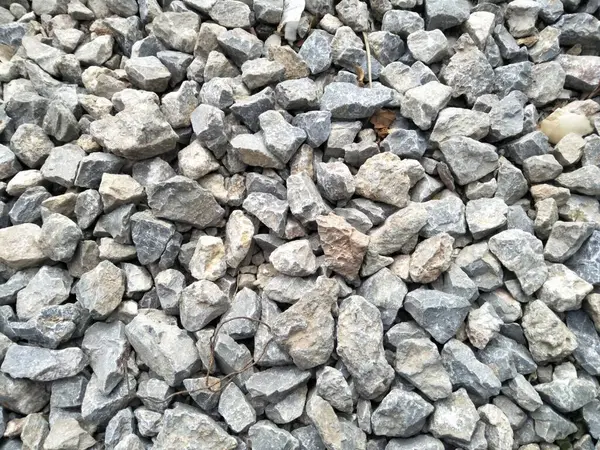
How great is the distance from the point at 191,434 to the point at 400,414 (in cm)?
60

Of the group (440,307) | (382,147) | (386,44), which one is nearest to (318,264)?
(440,307)

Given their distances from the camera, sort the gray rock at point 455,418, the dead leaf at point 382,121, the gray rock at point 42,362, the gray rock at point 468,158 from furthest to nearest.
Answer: the dead leaf at point 382,121 → the gray rock at point 468,158 → the gray rock at point 42,362 → the gray rock at point 455,418

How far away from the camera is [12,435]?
151cm

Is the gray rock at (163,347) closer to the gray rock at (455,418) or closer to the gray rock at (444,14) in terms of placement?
the gray rock at (455,418)

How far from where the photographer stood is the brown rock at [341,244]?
153cm

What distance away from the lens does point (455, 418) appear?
1427 mm

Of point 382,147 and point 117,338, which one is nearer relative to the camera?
point 117,338

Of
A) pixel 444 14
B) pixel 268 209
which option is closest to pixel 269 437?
pixel 268 209

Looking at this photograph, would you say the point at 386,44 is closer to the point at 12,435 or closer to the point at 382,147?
the point at 382,147

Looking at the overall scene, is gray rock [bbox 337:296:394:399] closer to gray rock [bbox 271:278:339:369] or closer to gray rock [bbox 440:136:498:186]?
gray rock [bbox 271:278:339:369]

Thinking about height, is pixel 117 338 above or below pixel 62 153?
below

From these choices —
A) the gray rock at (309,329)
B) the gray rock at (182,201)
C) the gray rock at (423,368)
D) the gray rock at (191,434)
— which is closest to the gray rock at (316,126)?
the gray rock at (182,201)

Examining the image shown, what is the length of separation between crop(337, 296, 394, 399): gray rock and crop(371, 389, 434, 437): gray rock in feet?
0.17

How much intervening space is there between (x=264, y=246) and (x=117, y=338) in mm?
549
